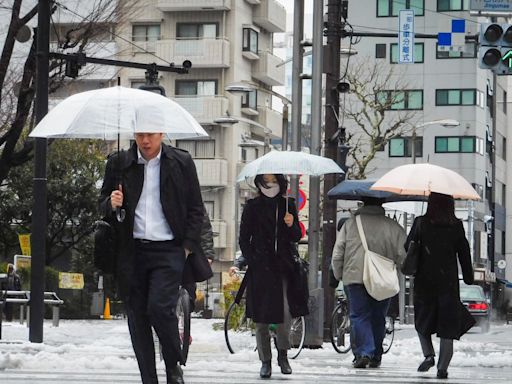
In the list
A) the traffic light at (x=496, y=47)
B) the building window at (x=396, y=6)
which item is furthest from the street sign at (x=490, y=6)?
the building window at (x=396, y=6)

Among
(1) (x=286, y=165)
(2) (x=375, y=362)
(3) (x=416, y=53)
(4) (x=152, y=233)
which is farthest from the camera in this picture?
(3) (x=416, y=53)

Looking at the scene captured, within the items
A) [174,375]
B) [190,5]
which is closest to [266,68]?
[190,5]

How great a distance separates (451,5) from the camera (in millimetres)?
71625

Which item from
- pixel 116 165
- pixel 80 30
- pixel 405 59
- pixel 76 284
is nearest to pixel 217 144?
pixel 76 284

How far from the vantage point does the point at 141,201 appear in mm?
8555

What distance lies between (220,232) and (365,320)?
1994 inches

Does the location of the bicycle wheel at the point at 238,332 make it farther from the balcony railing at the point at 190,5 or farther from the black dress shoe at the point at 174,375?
the balcony railing at the point at 190,5

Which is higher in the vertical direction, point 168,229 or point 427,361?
point 168,229

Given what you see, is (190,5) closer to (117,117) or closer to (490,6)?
(490,6)

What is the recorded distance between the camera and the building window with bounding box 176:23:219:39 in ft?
212

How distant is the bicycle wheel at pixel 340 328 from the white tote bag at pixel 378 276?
484 cm

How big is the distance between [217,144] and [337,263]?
2025 inches

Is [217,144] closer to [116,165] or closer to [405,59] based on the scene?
[405,59]

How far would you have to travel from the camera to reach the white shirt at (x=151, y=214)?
334 inches
